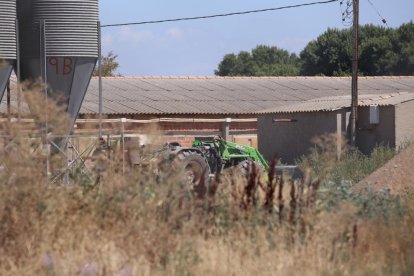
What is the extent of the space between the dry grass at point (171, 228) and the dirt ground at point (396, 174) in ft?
21.8

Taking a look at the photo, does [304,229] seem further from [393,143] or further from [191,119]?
[191,119]

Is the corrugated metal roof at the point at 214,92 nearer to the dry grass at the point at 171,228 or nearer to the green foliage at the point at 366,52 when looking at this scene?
the green foliage at the point at 366,52

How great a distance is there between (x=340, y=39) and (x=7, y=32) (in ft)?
190

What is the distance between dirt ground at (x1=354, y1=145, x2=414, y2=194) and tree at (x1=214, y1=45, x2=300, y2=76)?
243ft

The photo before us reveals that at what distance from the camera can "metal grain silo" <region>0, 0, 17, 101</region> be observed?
73.8 feet

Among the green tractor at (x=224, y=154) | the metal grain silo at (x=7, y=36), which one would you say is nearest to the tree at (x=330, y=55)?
the green tractor at (x=224, y=154)

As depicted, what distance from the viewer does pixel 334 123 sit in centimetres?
3147

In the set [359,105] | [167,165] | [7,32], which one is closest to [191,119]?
[359,105]

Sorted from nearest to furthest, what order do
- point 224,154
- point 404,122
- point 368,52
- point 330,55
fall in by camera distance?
point 224,154 → point 404,122 → point 368,52 → point 330,55

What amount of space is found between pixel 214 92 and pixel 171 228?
113 ft

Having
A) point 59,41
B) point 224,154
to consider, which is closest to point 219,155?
point 224,154

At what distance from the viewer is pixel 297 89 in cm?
4638

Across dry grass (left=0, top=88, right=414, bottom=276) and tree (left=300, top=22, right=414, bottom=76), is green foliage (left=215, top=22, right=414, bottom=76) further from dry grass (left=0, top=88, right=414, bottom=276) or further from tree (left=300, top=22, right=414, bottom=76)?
dry grass (left=0, top=88, right=414, bottom=276)

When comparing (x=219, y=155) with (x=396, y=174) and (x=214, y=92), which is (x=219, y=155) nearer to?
(x=396, y=174)
